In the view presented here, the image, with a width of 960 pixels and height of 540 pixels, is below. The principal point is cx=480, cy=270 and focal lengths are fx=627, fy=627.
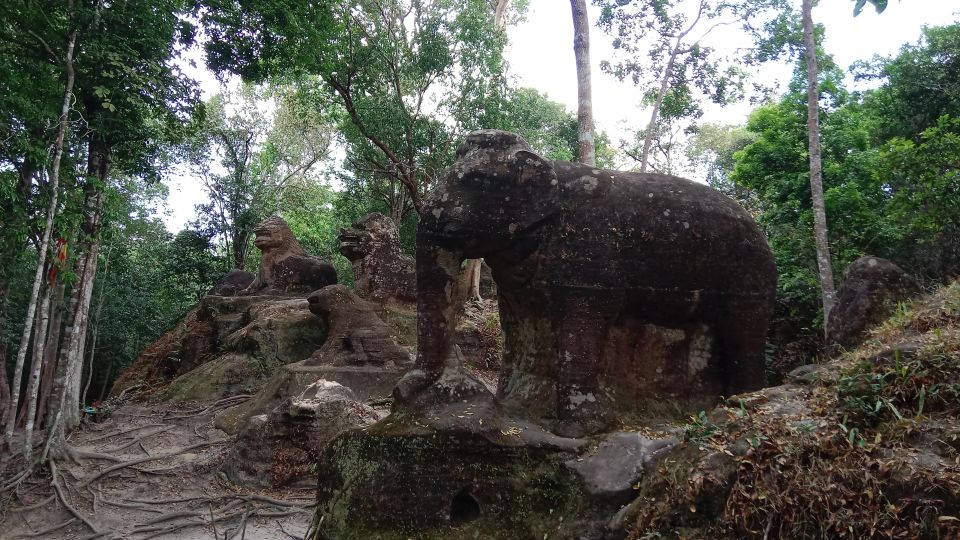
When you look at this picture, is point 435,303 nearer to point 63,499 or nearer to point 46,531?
point 46,531

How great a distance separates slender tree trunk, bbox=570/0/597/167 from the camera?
1137 centimetres

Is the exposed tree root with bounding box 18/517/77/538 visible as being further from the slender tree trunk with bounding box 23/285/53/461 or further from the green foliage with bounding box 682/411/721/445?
the green foliage with bounding box 682/411/721/445

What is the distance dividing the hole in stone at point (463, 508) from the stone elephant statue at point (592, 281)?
767mm

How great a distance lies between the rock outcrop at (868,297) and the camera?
240 inches

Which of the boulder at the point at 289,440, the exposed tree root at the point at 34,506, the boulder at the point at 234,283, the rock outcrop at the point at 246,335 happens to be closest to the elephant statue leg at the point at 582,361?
the boulder at the point at 289,440

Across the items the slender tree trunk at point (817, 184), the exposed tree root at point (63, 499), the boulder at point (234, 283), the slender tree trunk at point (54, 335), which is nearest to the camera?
the exposed tree root at point (63, 499)

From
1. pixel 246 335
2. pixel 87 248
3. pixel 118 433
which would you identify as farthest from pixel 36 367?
pixel 246 335

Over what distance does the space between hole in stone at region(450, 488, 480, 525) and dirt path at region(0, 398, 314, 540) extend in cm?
207

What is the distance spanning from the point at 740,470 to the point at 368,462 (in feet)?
7.76

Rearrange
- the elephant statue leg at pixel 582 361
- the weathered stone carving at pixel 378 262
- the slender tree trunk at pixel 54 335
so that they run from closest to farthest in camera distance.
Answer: the elephant statue leg at pixel 582 361, the slender tree trunk at pixel 54 335, the weathered stone carving at pixel 378 262

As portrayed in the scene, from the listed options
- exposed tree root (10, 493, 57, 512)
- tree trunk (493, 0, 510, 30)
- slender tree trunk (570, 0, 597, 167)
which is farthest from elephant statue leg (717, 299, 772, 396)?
tree trunk (493, 0, 510, 30)

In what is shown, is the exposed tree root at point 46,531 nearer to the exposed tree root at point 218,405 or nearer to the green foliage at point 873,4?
the exposed tree root at point 218,405

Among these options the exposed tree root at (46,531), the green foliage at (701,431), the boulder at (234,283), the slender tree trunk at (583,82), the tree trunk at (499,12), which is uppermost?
the tree trunk at (499,12)

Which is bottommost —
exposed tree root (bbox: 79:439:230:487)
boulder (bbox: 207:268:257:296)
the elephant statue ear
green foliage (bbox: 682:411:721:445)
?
exposed tree root (bbox: 79:439:230:487)
